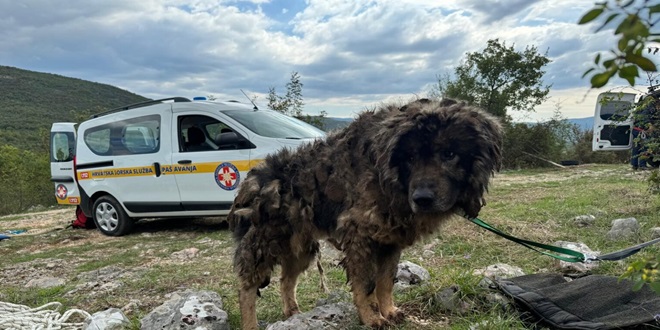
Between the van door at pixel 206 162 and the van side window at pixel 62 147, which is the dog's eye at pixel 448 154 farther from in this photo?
the van side window at pixel 62 147

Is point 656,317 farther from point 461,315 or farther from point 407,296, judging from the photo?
point 407,296

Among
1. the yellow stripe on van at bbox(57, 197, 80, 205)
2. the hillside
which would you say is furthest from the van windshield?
the hillside

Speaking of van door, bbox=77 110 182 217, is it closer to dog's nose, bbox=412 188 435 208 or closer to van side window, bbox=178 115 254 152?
van side window, bbox=178 115 254 152

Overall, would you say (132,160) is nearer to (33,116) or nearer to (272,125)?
(272,125)

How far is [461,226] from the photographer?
6344 millimetres

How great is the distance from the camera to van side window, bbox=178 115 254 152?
7949mm

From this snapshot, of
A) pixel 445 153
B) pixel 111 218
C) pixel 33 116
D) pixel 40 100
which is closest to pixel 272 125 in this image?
pixel 111 218

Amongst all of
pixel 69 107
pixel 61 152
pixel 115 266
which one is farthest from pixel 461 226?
pixel 69 107

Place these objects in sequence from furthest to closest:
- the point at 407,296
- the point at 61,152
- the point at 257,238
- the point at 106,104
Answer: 1. the point at 106,104
2. the point at 61,152
3. the point at 407,296
4. the point at 257,238

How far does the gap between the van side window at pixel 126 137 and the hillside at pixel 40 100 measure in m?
41.4

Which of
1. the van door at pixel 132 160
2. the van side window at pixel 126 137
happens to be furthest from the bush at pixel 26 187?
the van side window at pixel 126 137

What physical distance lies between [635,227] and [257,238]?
4.51 metres

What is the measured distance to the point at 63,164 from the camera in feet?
35.7

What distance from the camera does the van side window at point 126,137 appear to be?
8.45 meters
